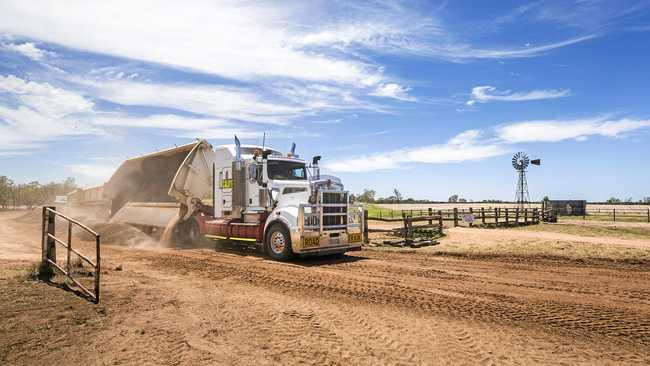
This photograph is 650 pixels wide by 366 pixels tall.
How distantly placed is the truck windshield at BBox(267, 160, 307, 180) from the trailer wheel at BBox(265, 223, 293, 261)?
71.2 inches

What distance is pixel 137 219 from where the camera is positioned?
59.2ft

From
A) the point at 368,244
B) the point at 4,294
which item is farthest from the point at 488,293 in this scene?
the point at 368,244

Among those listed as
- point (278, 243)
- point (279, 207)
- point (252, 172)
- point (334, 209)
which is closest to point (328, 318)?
point (278, 243)

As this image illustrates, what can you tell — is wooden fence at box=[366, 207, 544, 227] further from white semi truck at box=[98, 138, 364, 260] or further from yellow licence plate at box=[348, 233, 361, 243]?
white semi truck at box=[98, 138, 364, 260]

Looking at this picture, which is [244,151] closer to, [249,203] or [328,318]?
[249,203]

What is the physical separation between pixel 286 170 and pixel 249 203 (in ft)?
5.25

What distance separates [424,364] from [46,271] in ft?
24.6

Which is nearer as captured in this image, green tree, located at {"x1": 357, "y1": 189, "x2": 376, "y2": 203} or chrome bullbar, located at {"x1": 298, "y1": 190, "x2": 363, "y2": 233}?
chrome bullbar, located at {"x1": 298, "y1": 190, "x2": 363, "y2": 233}

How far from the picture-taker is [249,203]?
44.9 ft

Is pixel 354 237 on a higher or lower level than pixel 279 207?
lower

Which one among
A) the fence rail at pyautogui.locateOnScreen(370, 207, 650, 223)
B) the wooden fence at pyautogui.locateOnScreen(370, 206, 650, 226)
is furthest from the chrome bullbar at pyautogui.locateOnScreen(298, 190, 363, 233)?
the fence rail at pyautogui.locateOnScreen(370, 207, 650, 223)

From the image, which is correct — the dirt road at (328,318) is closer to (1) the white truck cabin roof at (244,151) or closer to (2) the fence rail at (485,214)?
(1) the white truck cabin roof at (244,151)

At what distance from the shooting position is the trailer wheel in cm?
1194

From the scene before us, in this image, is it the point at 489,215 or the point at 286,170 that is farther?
the point at 489,215
